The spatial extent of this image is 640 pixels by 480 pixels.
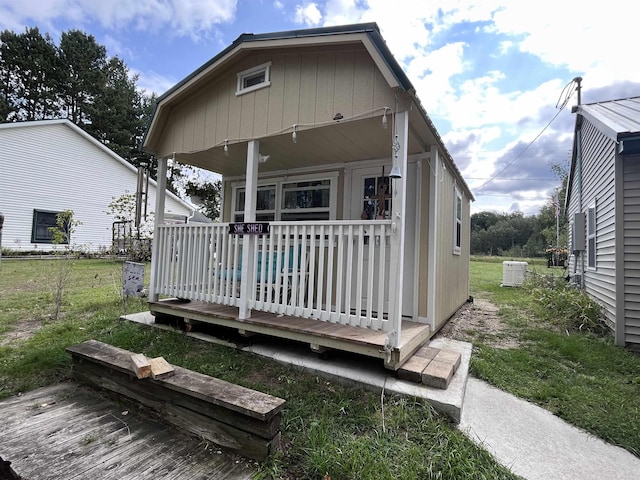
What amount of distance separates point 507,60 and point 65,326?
37.4ft

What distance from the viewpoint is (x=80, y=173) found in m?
15.4

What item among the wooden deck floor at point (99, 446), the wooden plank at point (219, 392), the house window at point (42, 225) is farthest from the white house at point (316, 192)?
the house window at point (42, 225)

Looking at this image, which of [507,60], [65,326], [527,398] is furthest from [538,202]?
[65,326]

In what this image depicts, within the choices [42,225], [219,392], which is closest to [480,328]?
[219,392]

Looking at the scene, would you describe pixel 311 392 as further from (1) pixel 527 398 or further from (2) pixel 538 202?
(2) pixel 538 202

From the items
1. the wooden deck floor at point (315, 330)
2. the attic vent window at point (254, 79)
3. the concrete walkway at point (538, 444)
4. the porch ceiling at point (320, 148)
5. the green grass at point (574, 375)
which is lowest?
the concrete walkway at point (538, 444)

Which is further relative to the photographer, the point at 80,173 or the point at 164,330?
the point at 80,173

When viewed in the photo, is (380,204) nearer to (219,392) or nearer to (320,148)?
(320,148)

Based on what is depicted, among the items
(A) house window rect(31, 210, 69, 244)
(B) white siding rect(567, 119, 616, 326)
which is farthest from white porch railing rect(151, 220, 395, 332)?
(A) house window rect(31, 210, 69, 244)

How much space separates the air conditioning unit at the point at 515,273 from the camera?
1070 cm

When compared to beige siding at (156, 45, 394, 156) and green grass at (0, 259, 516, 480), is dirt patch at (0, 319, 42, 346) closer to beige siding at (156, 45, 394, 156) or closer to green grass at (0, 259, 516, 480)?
green grass at (0, 259, 516, 480)

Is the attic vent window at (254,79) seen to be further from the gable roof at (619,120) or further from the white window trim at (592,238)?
the white window trim at (592,238)

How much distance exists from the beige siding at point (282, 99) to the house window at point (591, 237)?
17.7ft

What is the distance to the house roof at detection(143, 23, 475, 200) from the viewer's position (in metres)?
2.90
